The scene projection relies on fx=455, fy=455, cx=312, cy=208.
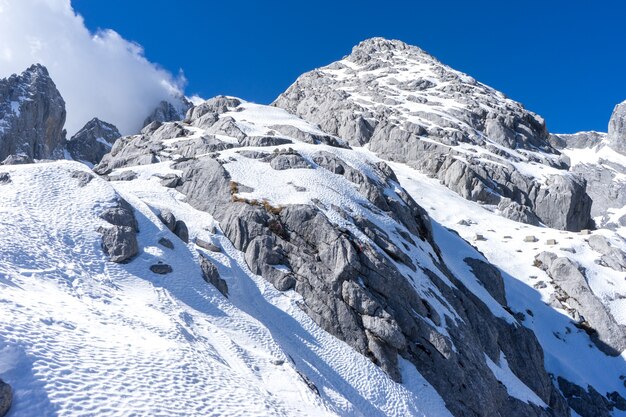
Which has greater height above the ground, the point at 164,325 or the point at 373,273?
the point at 373,273

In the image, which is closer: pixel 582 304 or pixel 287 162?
pixel 287 162

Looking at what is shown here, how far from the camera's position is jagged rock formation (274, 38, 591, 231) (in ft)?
342

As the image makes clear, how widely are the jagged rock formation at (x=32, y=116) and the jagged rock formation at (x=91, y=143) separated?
413 cm

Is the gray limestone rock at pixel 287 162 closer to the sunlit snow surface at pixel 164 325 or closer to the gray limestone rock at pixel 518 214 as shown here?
the sunlit snow surface at pixel 164 325

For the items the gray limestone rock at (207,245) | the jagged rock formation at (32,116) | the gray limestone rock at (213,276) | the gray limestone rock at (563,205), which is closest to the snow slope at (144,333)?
the gray limestone rock at (213,276)

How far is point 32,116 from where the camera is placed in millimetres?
140500

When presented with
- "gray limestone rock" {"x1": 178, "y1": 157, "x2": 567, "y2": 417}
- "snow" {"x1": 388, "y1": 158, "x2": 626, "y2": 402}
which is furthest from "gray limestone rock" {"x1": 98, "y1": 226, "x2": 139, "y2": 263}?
"snow" {"x1": 388, "y1": 158, "x2": 626, "y2": 402}

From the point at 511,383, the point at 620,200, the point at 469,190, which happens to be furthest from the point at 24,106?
the point at 620,200

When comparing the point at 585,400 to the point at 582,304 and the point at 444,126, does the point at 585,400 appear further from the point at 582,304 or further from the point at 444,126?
the point at 444,126

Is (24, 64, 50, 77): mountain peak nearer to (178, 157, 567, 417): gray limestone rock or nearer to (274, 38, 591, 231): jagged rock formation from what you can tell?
(274, 38, 591, 231): jagged rock formation

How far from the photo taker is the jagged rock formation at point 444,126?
104306mm

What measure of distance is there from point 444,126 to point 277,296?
11002cm

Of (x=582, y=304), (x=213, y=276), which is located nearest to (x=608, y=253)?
(x=582, y=304)

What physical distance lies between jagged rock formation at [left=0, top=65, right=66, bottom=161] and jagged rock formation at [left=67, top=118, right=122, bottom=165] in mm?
4126
